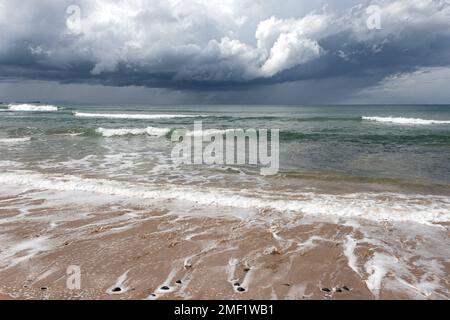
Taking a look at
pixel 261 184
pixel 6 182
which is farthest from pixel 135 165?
pixel 261 184

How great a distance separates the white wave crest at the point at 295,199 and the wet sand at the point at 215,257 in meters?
0.65

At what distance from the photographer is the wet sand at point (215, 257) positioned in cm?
415

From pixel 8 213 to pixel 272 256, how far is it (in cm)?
593

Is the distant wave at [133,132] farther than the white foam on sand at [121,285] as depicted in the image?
Yes

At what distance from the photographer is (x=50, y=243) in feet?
18.2

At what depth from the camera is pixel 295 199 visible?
834 centimetres

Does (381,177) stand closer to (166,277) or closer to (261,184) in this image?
(261,184)

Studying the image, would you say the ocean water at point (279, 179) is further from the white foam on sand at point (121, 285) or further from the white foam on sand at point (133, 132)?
the white foam on sand at point (133, 132)

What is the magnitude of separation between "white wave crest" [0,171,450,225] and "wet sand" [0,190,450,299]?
653 mm

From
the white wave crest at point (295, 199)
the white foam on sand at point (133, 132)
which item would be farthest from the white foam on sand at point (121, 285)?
the white foam on sand at point (133, 132)
